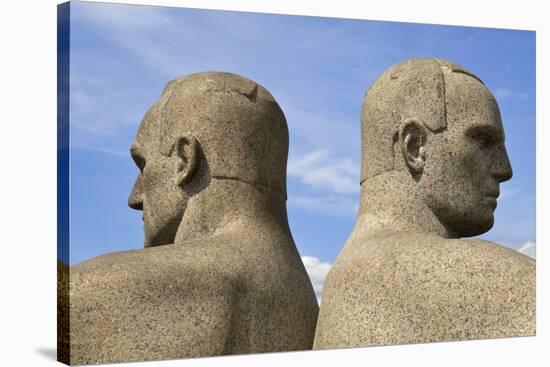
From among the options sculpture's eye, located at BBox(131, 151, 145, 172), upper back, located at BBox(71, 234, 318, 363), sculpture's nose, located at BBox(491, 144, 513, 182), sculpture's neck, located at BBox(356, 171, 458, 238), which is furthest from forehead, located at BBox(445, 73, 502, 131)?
sculpture's eye, located at BBox(131, 151, 145, 172)

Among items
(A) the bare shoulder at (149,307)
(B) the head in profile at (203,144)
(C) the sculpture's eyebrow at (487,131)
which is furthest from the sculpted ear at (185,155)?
(C) the sculpture's eyebrow at (487,131)

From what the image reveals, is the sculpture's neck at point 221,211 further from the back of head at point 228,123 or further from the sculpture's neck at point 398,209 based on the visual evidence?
the sculpture's neck at point 398,209

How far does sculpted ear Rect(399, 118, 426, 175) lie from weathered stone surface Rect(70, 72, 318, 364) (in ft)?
4.65

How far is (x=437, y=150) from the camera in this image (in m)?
10.2

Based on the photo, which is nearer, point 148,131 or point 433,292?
point 433,292

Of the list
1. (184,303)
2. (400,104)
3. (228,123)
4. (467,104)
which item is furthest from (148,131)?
(467,104)

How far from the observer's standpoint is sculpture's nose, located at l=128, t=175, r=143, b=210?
11344mm

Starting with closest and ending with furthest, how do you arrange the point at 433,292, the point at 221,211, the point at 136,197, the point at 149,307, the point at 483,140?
1. the point at 433,292
2. the point at 149,307
3. the point at 483,140
4. the point at 221,211
5. the point at 136,197

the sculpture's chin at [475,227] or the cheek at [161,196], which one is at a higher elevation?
the cheek at [161,196]

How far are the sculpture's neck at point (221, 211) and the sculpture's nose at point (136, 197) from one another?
3.05 ft

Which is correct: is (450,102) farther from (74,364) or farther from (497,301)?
(74,364)

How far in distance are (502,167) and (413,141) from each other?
95 centimetres

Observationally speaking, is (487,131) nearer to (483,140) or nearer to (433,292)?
(483,140)

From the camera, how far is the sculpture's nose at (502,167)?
34.2 ft
